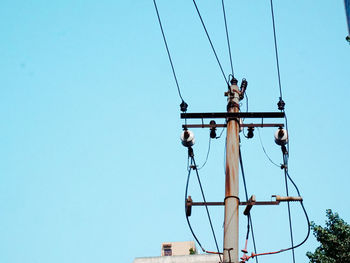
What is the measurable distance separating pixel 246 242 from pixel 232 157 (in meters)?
2.01

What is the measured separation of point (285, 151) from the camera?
38.1ft

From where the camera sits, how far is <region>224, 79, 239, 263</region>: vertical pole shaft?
30.7ft

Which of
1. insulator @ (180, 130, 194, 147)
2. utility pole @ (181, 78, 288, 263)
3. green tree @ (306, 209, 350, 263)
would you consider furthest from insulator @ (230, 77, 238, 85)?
green tree @ (306, 209, 350, 263)

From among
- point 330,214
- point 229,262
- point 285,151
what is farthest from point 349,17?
point 229,262

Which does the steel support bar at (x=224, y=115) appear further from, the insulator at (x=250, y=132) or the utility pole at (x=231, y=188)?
the insulator at (x=250, y=132)

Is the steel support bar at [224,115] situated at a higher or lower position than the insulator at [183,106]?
lower

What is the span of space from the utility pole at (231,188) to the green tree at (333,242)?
12.6m

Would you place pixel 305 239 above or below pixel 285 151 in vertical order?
below

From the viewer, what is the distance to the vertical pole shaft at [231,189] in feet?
30.7

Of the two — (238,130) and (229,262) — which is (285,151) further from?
(229,262)

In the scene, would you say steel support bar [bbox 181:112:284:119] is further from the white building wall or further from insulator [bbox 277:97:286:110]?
the white building wall

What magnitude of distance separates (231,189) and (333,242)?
13.3m

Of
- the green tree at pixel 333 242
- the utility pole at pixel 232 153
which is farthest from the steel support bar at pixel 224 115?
the green tree at pixel 333 242

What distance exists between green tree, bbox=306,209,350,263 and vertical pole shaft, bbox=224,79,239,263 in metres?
12.6
